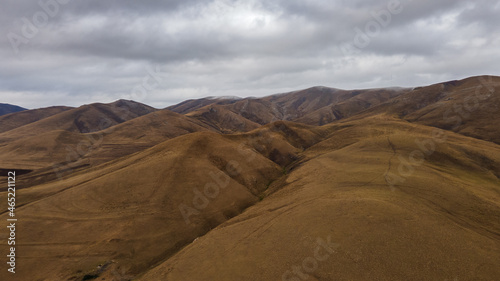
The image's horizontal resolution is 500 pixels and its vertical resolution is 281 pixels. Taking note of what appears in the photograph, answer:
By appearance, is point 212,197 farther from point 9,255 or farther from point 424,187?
point 424,187

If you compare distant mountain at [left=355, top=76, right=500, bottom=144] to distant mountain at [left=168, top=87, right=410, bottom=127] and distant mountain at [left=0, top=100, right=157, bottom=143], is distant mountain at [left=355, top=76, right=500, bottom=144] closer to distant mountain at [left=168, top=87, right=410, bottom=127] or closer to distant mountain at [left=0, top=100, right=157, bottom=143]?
distant mountain at [left=168, top=87, right=410, bottom=127]

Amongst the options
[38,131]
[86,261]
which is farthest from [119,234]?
[38,131]

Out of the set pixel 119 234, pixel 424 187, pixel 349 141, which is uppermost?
pixel 349 141

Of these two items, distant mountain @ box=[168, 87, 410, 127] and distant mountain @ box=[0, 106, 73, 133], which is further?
distant mountain @ box=[168, 87, 410, 127]

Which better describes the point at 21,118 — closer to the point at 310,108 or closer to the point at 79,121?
the point at 79,121

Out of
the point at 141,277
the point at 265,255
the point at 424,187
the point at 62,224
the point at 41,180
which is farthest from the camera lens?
the point at 41,180

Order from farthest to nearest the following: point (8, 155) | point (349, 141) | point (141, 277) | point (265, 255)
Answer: point (8, 155) → point (349, 141) → point (141, 277) → point (265, 255)

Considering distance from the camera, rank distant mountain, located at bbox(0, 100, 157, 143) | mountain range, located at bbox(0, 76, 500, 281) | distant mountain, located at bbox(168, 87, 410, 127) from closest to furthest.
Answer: mountain range, located at bbox(0, 76, 500, 281) < distant mountain, located at bbox(0, 100, 157, 143) < distant mountain, located at bbox(168, 87, 410, 127)

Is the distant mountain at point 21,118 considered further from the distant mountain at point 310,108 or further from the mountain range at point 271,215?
the mountain range at point 271,215

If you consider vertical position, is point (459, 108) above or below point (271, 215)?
above

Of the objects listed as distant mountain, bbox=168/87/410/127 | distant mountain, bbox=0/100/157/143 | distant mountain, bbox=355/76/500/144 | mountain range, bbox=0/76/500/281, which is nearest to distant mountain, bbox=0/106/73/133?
distant mountain, bbox=0/100/157/143

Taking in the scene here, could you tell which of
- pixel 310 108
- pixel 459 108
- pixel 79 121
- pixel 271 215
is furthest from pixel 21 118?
pixel 459 108
